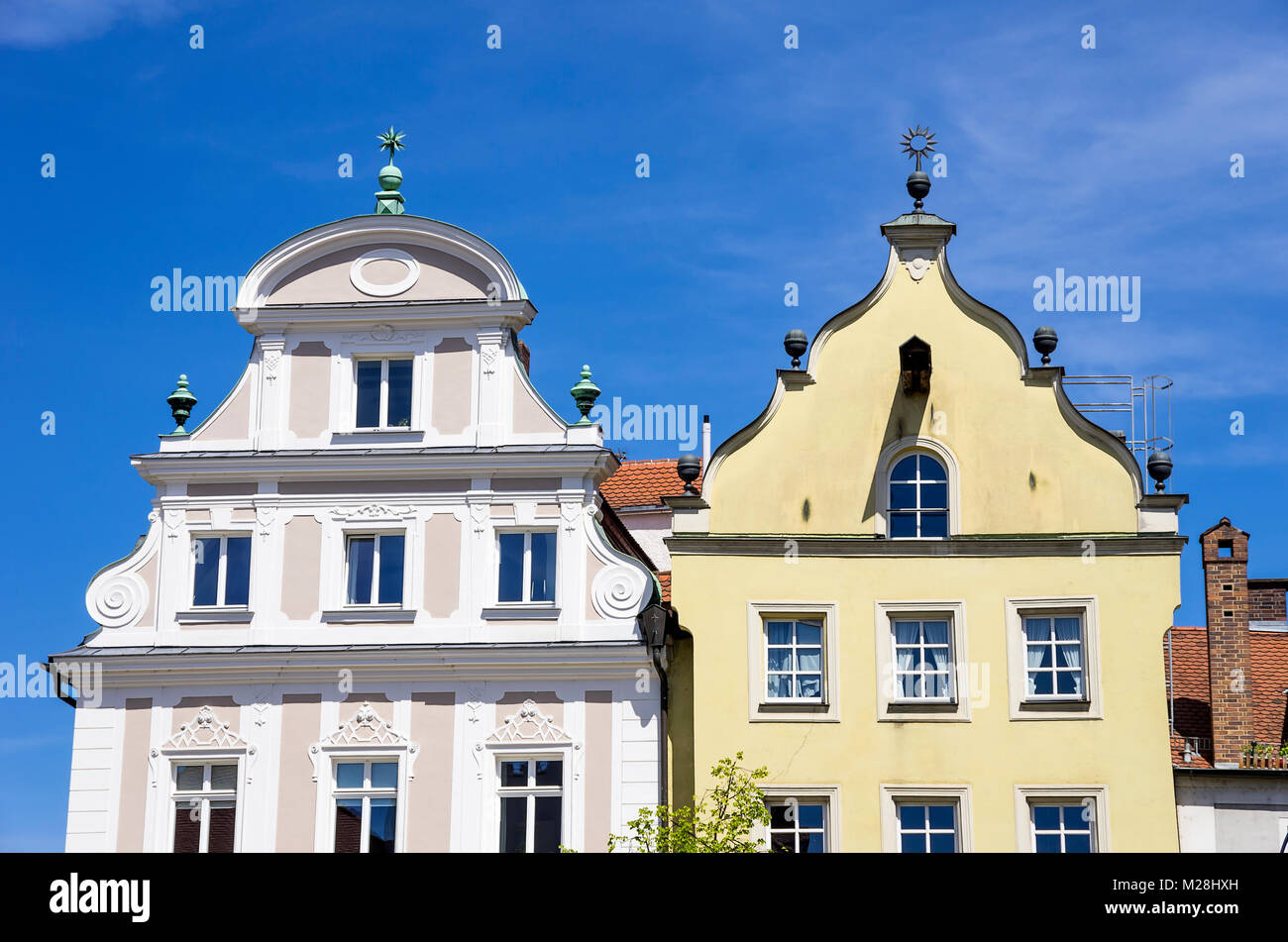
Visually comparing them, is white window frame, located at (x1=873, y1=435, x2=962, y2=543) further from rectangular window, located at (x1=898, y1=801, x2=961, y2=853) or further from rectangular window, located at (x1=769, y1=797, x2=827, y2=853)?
rectangular window, located at (x1=769, y1=797, x2=827, y2=853)

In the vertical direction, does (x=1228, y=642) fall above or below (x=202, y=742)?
above

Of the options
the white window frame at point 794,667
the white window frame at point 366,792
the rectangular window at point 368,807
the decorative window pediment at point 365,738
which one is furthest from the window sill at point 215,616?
the white window frame at point 794,667

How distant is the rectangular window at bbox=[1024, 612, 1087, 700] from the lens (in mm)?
31688

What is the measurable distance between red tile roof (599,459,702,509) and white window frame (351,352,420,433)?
34.2 feet

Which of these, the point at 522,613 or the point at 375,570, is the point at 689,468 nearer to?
the point at 522,613

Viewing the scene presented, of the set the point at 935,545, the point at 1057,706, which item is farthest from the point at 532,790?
the point at 1057,706

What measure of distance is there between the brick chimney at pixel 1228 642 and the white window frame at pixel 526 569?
446 inches

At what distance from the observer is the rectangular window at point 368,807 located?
102 feet

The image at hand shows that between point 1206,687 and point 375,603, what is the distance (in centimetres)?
1469

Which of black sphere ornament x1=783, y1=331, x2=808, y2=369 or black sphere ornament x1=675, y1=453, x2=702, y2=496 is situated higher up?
black sphere ornament x1=783, y1=331, x2=808, y2=369

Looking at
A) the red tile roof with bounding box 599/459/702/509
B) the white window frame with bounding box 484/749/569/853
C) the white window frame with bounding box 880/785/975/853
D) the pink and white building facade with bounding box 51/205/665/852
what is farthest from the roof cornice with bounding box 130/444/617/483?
the red tile roof with bounding box 599/459/702/509

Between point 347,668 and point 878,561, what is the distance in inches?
355

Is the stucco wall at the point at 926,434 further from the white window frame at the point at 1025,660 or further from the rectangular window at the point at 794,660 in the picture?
the rectangular window at the point at 794,660

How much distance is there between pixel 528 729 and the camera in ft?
103
